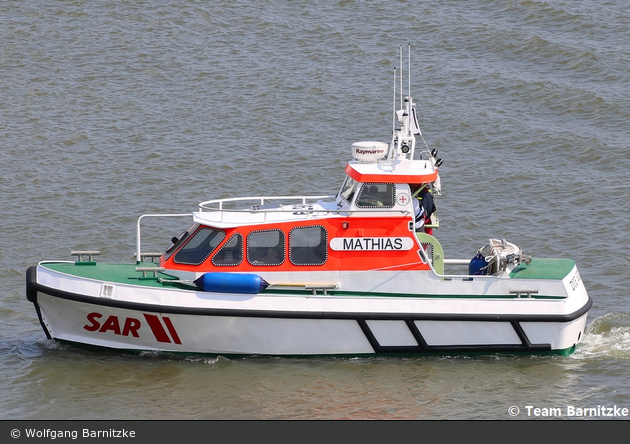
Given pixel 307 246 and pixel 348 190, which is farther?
pixel 348 190

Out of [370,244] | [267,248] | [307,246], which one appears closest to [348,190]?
[370,244]

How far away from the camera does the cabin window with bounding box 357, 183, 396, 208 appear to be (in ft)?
36.9

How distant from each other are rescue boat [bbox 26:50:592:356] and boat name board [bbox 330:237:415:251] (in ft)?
0.04

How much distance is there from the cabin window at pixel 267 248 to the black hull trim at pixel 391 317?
0.69m

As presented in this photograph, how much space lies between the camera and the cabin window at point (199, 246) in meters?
11.2

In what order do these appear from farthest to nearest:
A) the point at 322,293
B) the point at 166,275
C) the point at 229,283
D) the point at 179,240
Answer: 1. the point at 179,240
2. the point at 166,275
3. the point at 322,293
4. the point at 229,283

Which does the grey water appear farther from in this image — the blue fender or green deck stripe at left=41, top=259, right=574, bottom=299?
the blue fender

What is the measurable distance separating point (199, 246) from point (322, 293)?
5.34 feet

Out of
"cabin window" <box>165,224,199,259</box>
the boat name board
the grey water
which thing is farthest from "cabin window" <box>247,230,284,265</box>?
the grey water

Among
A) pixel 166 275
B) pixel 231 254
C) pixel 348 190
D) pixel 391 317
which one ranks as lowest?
pixel 391 317

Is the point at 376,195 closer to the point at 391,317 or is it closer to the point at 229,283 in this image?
the point at 391,317

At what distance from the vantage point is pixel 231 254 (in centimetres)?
1119

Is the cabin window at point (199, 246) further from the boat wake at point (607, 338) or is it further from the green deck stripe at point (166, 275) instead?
the boat wake at point (607, 338)

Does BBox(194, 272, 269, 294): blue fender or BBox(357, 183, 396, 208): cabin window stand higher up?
BBox(357, 183, 396, 208): cabin window
